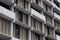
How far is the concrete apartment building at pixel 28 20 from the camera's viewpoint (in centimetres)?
1959

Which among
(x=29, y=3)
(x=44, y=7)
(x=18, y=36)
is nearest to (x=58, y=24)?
(x=44, y=7)

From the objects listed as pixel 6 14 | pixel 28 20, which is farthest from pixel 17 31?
pixel 6 14

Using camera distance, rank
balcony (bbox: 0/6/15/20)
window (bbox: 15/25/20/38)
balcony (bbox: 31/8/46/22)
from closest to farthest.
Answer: balcony (bbox: 0/6/15/20) → window (bbox: 15/25/20/38) → balcony (bbox: 31/8/46/22)

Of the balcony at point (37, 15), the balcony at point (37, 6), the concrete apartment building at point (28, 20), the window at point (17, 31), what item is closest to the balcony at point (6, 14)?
the concrete apartment building at point (28, 20)

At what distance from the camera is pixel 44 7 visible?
1086 inches

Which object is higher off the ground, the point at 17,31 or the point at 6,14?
the point at 6,14

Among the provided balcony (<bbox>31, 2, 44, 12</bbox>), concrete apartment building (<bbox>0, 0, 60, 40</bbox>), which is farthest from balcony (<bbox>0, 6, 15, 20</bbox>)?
balcony (<bbox>31, 2, 44, 12</bbox>)

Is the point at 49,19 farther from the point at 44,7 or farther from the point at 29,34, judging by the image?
the point at 29,34

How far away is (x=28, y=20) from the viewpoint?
910 inches

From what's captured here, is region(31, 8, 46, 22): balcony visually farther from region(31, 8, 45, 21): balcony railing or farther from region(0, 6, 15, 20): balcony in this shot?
region(0, 6, 15, 20): balcony

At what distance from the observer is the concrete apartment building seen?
64.3 ft

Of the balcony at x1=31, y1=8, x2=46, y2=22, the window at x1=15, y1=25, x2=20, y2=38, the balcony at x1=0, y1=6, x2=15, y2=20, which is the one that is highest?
the balcony at x1=31, y1=8, x2=46, y2=22

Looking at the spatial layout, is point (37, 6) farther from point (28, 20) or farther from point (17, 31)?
point (17, 31)

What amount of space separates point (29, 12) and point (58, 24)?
912 cm
